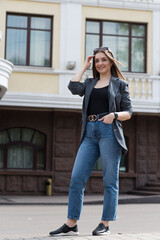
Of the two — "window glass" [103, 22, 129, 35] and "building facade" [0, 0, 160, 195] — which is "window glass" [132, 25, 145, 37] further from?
"window glass" [103, 22, 129, 35]

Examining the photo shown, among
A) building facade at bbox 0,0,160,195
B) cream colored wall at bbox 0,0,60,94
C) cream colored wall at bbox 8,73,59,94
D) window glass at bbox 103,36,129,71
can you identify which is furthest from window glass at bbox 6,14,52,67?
window glass at bbox 103,36,129,71

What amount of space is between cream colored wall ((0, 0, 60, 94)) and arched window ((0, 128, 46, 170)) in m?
1.74

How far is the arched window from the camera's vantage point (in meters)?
18.6

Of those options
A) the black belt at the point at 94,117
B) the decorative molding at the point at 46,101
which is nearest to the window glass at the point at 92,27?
the decorative molding at the point at 46,101

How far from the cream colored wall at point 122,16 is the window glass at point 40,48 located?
1272mm

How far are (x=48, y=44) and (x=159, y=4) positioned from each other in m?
4.31

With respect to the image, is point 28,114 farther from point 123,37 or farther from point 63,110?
point 123,37

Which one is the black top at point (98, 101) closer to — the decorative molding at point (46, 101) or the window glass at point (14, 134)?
the decorative molding at point (46, 101)

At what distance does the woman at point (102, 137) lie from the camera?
567 cm

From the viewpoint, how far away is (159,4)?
19281 millimetres

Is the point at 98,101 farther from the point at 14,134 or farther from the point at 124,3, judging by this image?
the point at 124,3

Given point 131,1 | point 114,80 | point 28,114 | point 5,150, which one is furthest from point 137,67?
point 114,80

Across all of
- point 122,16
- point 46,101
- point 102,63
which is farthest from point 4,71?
point 102,63

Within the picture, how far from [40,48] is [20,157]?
3.89m
